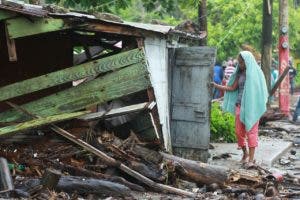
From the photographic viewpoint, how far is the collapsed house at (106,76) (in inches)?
310

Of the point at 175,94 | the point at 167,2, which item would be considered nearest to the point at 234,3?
the point at 167,2

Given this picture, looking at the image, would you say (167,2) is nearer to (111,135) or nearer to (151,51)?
(151,51)

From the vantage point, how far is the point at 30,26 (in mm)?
7762

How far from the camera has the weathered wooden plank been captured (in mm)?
8445

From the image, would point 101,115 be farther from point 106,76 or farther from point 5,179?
point 5,179

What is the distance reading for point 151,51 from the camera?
9211 mm

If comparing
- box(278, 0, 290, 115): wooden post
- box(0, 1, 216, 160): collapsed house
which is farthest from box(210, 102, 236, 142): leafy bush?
box(278, 0, 290, 115): wooden post

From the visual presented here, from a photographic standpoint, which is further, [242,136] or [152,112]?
[242,136]

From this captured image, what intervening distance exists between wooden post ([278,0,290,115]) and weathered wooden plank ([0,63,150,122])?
10607mm

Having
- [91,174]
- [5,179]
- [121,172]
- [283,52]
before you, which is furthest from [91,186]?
[283,52]

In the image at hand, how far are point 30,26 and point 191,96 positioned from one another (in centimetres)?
324

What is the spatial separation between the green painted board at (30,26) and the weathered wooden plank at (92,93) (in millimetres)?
1027

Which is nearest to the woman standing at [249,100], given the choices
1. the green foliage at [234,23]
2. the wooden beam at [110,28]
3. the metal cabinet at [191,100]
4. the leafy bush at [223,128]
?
the metal cabinet at [191,100]

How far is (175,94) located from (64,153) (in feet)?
9.29
